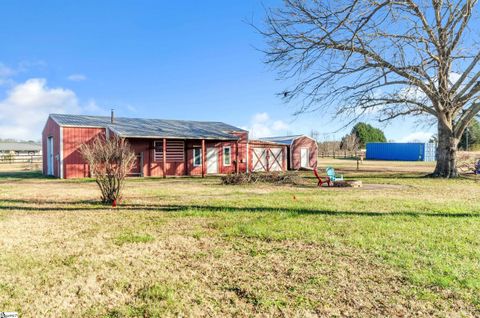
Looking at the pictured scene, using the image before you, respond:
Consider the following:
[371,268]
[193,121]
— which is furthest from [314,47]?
[193,121]

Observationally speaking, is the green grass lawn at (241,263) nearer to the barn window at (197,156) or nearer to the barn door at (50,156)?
the barn window at (197,156)

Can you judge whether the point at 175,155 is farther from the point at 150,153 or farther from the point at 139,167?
the point at 139,167

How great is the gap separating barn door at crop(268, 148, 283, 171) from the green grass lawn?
19.3 m

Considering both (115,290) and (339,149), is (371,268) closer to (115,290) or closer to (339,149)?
(115,290)

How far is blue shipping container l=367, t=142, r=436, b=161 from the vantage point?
51.0m

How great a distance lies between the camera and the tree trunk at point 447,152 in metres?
17.7

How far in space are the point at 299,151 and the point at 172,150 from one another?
40.6ft

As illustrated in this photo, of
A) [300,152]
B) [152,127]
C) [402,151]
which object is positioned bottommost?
[300,152]

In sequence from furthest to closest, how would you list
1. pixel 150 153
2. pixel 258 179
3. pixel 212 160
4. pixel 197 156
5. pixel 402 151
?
pixel 402 151 → pixel 212 160 → pixel 197 156 → pixel 150 153 → pixel 258 179

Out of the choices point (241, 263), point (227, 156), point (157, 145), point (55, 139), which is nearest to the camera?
point (241, 263)

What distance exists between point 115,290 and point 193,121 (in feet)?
77.7

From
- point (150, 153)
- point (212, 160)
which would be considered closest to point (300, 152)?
point (212, 160)

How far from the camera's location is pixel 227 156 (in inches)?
923

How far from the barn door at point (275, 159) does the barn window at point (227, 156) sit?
4.37 meters
